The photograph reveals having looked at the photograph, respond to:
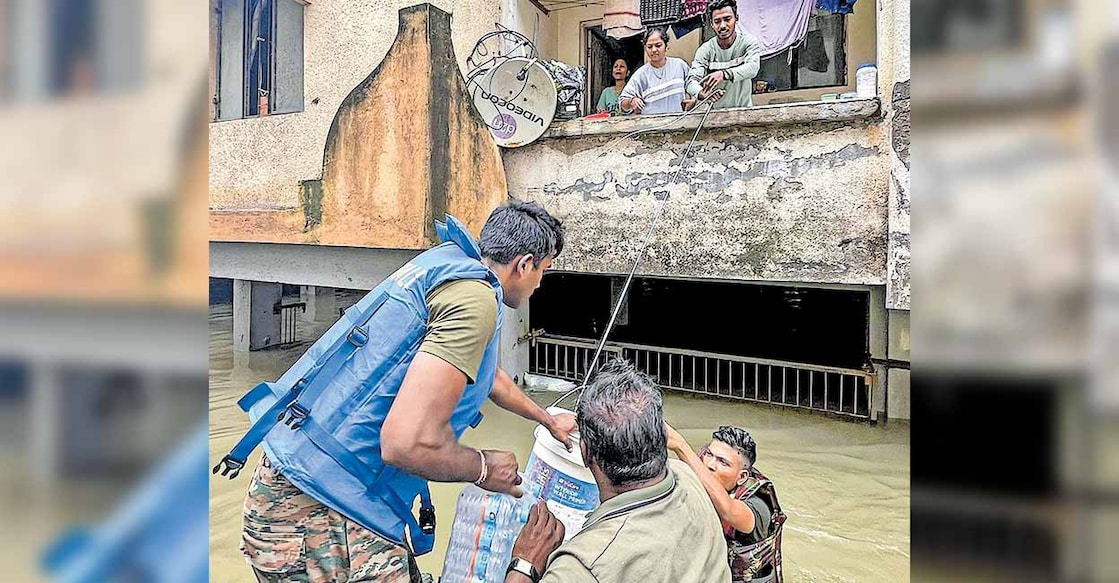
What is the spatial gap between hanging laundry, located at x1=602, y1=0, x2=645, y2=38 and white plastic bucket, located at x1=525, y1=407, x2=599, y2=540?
5419 millimetres

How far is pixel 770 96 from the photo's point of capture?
7.25m

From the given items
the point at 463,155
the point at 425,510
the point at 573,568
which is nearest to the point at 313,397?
the point at 425,510

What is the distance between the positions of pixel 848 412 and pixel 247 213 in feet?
14.5

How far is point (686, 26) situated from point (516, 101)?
3.28 meters

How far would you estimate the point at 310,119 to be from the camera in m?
5.13

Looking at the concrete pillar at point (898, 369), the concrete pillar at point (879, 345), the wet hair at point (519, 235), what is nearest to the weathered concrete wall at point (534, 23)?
the concrete pillar at point (879, 345)

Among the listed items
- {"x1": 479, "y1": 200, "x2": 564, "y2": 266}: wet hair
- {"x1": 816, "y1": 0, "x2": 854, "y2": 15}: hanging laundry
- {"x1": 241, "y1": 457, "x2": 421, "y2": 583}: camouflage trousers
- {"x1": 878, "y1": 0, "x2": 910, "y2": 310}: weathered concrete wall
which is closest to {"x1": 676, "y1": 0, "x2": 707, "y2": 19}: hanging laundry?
{"x1": 816, "y1": 0, "x2": 854, "y2": 15}: hanging laundry

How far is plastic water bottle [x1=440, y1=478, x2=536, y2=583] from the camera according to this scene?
88.0 inches

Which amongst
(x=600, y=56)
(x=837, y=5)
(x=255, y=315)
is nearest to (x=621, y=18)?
(x=600, y=56)

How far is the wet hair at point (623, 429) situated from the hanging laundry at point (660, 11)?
5.73 metres

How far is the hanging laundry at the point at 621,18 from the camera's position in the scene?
688 centimetres
